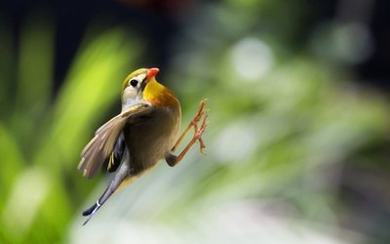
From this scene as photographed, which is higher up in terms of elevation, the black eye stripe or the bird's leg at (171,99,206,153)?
the black eye stripe

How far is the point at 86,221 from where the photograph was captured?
0.94 ft

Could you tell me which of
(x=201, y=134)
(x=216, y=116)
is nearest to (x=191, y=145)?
(x=201, y=134)

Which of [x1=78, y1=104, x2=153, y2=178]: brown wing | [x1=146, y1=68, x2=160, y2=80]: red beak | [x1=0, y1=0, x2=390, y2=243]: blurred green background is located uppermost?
[x1=146, y1=68, x2=160, y2=80]: red beak

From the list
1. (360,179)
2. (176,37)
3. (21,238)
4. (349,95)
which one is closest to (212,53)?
(176,37)

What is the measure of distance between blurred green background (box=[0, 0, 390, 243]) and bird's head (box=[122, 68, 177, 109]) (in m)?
0.02

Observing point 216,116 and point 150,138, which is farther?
point 216,116

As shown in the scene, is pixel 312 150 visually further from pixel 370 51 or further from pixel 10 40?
pixel 370 51

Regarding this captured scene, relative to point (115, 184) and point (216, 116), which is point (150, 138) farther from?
point (216, 116)

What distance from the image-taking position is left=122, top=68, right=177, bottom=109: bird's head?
11.1 inches

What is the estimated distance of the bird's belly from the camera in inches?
10.9

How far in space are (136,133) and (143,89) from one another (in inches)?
0.5

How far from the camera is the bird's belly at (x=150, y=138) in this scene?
277 mm

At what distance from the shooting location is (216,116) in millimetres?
487

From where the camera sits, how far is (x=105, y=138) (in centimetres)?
28
